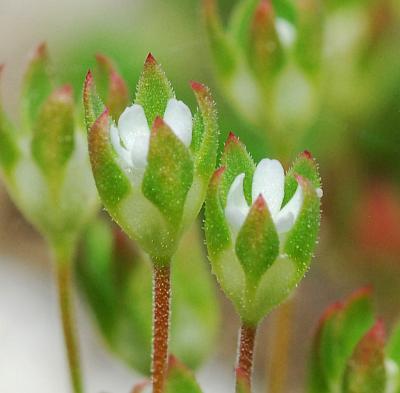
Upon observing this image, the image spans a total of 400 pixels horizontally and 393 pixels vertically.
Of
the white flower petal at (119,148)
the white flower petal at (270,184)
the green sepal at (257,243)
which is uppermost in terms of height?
the white flower petal at (119,148)

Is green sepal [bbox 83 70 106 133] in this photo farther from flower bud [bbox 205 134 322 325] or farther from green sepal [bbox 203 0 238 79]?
green sepal [bbox 203 0 238 79]

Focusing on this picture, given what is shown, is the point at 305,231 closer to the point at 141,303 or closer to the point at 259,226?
the point at 259,226

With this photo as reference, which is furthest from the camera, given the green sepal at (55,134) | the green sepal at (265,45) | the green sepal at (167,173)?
the green sepal at (265,45)

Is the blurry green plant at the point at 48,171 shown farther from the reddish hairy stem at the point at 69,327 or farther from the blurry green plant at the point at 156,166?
the blurry green plant at the point at 156,166

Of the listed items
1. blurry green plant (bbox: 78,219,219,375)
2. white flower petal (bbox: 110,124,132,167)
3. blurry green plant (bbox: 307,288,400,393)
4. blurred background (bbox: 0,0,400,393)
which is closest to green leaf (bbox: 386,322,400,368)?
blurry green plant (bbox: 307,288,400,393)

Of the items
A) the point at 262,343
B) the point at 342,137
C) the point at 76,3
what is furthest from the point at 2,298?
the point at 76,3

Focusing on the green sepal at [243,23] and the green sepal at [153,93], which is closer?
the green sepal at [153,93]

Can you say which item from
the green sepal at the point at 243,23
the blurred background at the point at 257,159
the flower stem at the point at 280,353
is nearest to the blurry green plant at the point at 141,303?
the flower stem at the point at 280,353
